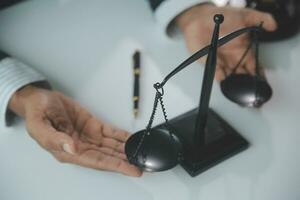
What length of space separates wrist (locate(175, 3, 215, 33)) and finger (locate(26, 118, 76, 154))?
43cm

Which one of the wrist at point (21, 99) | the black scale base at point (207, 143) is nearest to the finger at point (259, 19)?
the black scale base at point (207, 143)

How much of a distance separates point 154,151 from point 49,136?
179 millimetres

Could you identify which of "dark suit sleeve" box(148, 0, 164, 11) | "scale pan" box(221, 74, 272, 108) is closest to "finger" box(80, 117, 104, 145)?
"scale pan" box(221, 74, 272, 108)

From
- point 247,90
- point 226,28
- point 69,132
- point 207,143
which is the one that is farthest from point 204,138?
point 226,28

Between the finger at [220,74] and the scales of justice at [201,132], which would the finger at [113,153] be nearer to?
the scales of justice at [201,132]

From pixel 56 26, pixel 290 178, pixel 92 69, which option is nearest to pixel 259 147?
pixel 290 178

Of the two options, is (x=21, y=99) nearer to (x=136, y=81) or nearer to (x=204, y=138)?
(x=136, y=81)

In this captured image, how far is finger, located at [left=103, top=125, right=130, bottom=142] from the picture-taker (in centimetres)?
76

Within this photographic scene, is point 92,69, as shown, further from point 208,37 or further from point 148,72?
point 208,37

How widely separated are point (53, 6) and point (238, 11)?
48cm

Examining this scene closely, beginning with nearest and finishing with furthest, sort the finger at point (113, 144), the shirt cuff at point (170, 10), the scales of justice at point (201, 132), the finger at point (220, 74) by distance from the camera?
the scales of justice at point (201, 132)
the finger at point (113, 144)
the finger at point (220, 74)
the shirt cuff at point (170, 10)

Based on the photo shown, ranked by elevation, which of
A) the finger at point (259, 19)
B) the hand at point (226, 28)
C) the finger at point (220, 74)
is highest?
the finger at point (259, 19)

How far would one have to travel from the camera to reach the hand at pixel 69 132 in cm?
70

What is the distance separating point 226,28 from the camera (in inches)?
39.4
